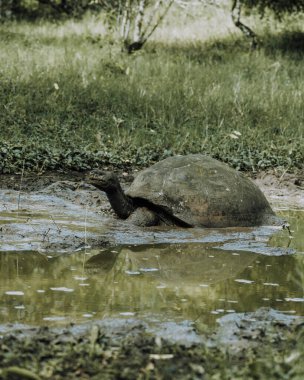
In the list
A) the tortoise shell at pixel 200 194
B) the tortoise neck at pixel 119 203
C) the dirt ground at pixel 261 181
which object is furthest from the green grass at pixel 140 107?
the tortoise shell at pixel 200 194

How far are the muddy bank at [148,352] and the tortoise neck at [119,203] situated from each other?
3420 mm

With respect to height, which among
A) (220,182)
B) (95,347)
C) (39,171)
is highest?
(95,347)

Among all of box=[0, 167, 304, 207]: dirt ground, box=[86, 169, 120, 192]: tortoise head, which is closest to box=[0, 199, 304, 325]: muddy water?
box=[86, 169, 120, 192]: tortoise head

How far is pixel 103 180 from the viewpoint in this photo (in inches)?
281

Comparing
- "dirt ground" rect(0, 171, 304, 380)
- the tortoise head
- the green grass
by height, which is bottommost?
the green grass

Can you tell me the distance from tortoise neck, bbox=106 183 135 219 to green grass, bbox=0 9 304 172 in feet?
7.21

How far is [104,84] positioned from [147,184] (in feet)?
18.2

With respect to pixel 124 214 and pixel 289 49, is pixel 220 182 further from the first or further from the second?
pixel 289 49

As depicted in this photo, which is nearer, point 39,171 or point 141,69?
Answer: point 39,171

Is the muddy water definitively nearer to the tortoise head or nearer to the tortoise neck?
the tortoise neck

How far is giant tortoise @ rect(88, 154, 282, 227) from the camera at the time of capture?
718 cm

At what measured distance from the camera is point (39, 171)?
30.5ft

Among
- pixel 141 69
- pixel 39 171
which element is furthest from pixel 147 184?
pixel 141 69

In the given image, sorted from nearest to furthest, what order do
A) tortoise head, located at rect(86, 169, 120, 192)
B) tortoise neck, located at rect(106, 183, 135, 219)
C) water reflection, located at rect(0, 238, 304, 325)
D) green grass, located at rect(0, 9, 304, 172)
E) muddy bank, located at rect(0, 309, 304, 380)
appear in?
muddy bank, located at rect(0, 309, 304, 380)
water reflection, located at rect(0, 238, 304, 325)
tortoise head, located at rect(86, 169, 120, 192)
tortoise neck, located at rect(106, 183, 135, 219)
green grass, located at rect(0, 9, 304, 172)
